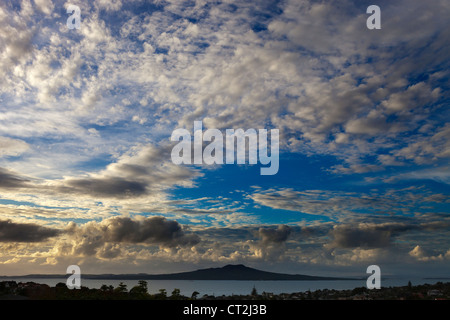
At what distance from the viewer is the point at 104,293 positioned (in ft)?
157
